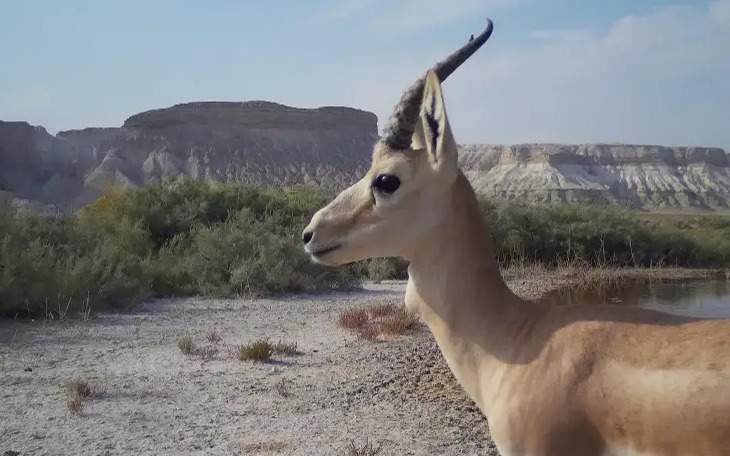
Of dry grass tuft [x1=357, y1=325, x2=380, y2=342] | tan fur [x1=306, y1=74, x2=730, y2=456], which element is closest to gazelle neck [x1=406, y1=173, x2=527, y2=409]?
tan fur [x1=306, y1=74, x2=730, y2=456]

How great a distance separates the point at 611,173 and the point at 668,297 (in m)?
119

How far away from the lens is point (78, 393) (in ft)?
29.8

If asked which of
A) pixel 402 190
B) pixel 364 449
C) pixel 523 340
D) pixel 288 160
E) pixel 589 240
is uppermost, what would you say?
pixel 288 160

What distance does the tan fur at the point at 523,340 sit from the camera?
2914mm

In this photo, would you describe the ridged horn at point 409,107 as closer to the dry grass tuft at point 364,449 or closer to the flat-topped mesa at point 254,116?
the dry grass tuft at point 364,449

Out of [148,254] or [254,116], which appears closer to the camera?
[148,254]

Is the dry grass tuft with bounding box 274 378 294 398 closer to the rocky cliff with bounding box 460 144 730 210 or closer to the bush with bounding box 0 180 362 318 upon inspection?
the bush with bounding box 0 180 362 318

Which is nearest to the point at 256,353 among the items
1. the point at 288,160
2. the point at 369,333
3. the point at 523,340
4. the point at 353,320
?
the point at 369,333

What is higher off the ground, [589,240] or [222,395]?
[222,395]

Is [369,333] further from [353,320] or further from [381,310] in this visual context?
[381,310]

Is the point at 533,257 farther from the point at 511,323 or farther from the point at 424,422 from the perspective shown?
the point at 511,323

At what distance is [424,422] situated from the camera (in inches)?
334

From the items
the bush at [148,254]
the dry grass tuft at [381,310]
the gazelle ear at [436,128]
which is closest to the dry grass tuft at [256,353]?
the dry grass tuft at [381,310]

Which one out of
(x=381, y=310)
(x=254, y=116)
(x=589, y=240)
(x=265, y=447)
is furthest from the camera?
(x=254, y=116)
